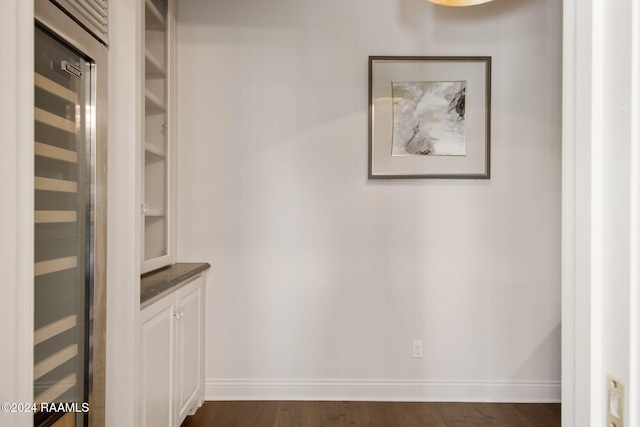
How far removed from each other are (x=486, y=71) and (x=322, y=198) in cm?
135

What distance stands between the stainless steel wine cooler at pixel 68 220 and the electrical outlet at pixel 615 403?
1350 millimetres

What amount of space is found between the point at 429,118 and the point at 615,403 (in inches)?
Result: 100

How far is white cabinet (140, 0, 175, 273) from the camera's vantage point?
2.42 meters

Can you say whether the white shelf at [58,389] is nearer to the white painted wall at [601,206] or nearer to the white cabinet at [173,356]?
the white cabinet at [173,356]

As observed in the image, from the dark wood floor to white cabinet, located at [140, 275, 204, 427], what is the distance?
0.21m

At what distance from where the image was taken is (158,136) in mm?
2598

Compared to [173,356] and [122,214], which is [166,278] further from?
[122,214]

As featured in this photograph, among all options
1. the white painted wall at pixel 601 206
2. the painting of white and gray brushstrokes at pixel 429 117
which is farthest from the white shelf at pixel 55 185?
the painting of white and gray brushstrokes at pixel 429 117

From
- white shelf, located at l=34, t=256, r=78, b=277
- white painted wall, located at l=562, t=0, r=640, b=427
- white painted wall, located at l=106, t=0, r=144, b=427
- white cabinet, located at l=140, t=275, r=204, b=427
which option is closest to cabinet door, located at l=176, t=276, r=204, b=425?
white cabinet, located at l=140, t=275, r=204, b=427

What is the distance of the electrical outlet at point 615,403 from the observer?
1.61 feet

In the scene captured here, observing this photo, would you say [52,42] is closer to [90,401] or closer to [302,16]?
[90,401]

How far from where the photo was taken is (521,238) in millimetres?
2912
